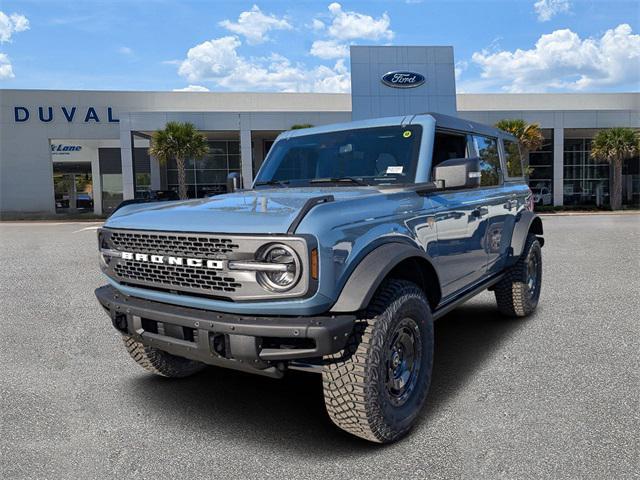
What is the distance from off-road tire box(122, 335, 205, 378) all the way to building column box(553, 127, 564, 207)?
30.7 meters

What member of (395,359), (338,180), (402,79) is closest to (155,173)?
(402,79)

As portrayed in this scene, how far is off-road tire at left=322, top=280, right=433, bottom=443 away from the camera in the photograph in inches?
106

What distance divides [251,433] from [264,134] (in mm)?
29453

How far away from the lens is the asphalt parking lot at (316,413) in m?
2.72

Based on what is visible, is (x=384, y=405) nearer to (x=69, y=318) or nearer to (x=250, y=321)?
(x=250, y=321)

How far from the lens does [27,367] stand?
4328 millimetres

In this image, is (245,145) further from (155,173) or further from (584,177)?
(584,177)

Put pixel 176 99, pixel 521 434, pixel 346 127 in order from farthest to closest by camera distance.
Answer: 1. pixel 176 99
2. pixel 346 127
3. pixel 521 434

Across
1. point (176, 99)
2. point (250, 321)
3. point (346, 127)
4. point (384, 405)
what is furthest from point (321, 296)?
point (176, 99)

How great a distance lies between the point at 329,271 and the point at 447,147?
198 centimetres

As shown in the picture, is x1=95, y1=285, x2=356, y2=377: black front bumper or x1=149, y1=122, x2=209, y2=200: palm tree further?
x1=149, y1=122, x2=209, y2=200: palm tree

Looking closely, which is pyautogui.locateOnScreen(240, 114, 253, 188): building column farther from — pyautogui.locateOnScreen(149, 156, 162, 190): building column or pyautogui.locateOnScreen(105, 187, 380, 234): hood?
pyautogui.locateOnScreen(105, 187, 380, 234): hood

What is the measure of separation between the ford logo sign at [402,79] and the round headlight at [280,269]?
2936cm

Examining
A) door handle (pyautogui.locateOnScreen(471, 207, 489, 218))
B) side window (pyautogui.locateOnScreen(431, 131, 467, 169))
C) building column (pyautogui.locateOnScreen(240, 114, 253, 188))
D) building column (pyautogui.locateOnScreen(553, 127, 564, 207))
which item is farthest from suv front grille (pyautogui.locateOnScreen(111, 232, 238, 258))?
building column (pyautogui.locateOnScreen(553, 127, 564, 207))
